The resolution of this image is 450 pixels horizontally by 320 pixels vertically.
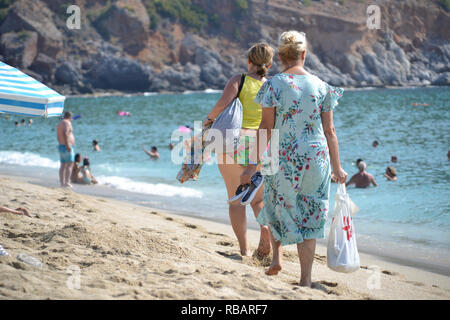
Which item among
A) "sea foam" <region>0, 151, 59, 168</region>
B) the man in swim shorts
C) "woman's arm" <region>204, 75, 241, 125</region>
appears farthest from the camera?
"sea foam" <region>0, 151, 59, 168</region>

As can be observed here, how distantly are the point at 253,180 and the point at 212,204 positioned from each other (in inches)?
210

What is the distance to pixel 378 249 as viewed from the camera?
559 cm

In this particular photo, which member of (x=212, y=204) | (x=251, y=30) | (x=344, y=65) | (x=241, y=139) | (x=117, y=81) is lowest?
(x=212, y=204)

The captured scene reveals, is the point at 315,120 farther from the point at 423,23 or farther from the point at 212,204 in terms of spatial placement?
the point at 423,23

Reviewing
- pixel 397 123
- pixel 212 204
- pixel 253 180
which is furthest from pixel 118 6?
pixel 253 180

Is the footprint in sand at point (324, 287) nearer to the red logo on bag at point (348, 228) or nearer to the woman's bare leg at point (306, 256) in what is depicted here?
the woman's bare leg at point (306, 256)

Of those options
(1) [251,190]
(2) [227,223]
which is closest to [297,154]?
(1) [251,190]

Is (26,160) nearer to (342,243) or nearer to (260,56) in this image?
(260,56)

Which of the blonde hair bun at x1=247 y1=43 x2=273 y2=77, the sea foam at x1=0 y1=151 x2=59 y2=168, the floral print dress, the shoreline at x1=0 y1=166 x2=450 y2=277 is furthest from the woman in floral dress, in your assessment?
the sea foam at x1=0 y1=151 x2=59 y2=168

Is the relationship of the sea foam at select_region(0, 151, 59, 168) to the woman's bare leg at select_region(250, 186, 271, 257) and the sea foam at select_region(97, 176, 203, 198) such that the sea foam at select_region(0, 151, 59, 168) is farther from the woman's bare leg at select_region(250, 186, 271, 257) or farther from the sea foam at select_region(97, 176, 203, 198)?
the woman's bare leg at select_region(250, 186, 271, 257)

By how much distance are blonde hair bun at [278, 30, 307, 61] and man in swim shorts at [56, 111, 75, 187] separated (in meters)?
6.57

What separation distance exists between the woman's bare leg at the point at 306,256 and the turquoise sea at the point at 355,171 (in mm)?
2068

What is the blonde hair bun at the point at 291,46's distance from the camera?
321 cm

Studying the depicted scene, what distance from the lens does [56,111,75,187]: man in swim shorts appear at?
910 centimetres
